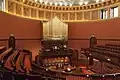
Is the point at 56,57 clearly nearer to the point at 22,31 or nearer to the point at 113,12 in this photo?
the point at 22,31

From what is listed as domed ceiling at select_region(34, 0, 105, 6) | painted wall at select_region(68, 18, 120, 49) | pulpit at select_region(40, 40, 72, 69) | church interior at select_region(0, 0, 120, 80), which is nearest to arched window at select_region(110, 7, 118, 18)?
church interior at select_region(0, 0, 120, 80)

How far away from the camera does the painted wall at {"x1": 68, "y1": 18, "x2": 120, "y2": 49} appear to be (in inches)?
394

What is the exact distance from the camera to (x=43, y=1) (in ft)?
41.3

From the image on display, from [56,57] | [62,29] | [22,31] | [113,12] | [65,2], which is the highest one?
[65,2]

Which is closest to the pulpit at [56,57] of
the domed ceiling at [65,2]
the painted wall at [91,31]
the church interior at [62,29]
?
the church interior at [62,29]

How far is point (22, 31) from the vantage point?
402 inches

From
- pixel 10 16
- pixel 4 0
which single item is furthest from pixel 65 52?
pixel 4 0

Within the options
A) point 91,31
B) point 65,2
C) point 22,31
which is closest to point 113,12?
point 91,31

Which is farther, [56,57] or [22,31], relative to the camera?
[22,31]

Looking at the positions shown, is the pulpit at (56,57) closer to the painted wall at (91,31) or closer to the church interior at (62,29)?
the church interior at (62,29)

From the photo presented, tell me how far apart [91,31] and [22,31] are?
14.7ft

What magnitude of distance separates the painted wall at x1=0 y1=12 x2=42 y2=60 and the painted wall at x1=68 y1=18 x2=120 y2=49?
235 cm

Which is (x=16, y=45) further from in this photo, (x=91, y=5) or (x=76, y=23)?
(x=91, y=5)

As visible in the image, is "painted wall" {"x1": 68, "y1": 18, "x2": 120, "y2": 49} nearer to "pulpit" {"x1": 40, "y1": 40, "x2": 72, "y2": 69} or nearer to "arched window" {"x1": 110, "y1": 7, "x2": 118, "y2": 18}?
"arched window" {"x1": 110, "y1": 7, "x2": 118, "y2": 18}
